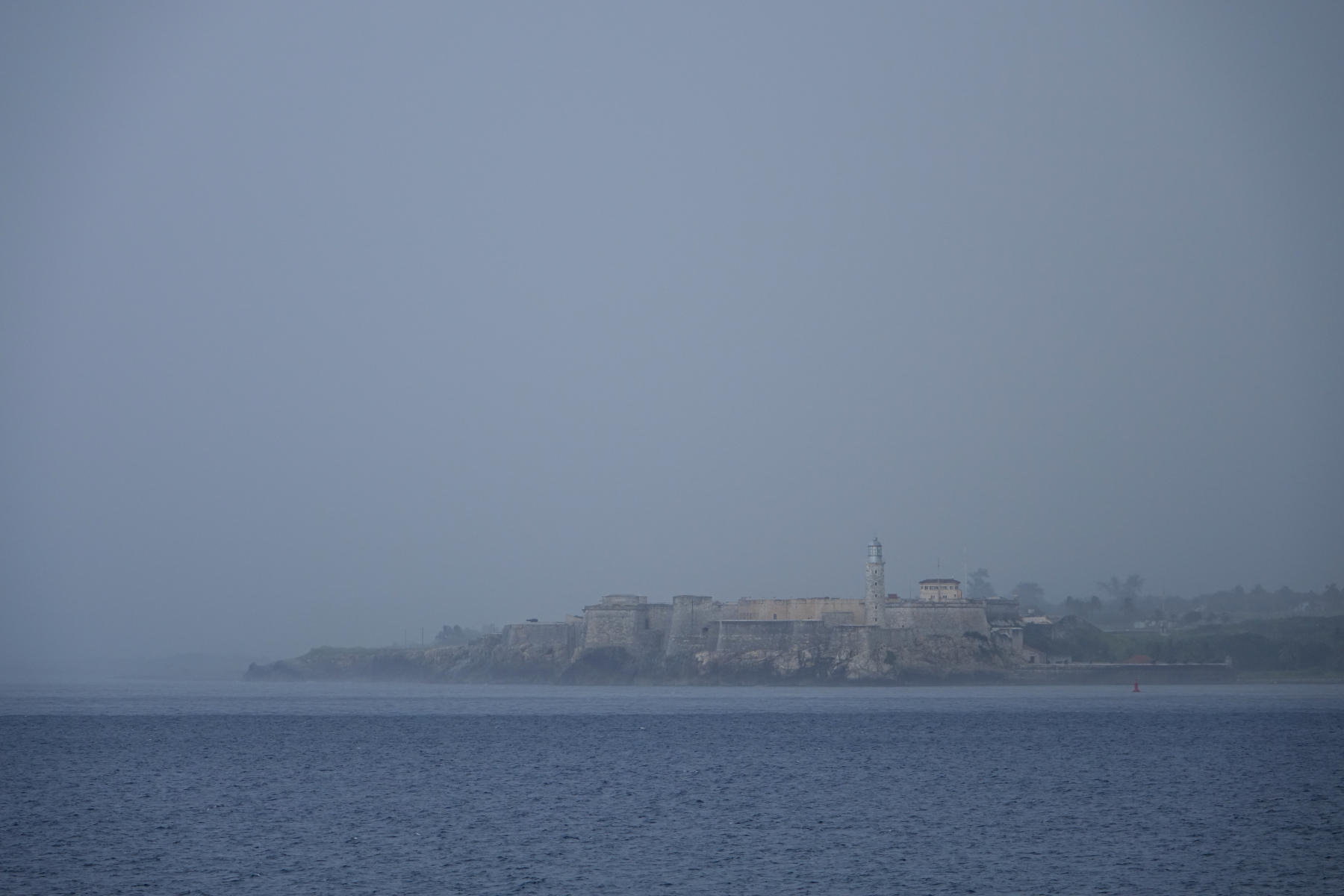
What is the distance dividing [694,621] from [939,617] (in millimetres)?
14595

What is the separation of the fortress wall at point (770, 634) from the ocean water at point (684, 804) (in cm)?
2699

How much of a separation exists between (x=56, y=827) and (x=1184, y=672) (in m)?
75.0

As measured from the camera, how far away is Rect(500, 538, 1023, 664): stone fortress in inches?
3211

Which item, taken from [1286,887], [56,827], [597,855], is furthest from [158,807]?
[1286,887]

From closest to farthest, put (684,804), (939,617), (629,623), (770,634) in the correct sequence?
(684,804) < (939,617) < (770,634) < (629,623)

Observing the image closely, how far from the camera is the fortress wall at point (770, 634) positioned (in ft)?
271

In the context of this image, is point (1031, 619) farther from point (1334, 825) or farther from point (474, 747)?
point (1334, 825)

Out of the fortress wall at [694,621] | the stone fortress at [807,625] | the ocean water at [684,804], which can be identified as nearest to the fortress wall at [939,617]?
the stone fortress at [807,625]

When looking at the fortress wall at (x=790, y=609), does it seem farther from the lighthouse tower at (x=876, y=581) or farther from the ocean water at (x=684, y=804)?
the ocean water at (x=684, y=804)

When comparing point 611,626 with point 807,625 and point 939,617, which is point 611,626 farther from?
point 939,617

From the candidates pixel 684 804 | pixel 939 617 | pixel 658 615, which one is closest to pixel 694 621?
pixel 658 615

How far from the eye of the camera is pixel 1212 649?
9325 cm

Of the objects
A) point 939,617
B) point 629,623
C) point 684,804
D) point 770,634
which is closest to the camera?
point 684,804

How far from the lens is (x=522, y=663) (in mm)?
99500
